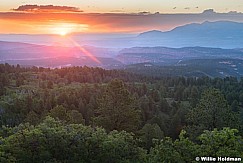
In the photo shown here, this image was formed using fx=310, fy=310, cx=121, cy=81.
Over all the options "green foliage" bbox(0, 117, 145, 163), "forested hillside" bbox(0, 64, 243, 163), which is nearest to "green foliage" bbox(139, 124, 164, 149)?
"forested hillside" bbox(0, 64, 243, 163)

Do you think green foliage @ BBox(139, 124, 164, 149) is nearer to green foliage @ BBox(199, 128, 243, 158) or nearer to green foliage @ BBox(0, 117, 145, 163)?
green foliage @ BBox(0, 117, 145, 163)

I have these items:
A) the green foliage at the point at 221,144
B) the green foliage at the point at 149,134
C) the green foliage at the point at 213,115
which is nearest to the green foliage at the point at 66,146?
the green foliage at the point at 221,144

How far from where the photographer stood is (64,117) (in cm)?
4431

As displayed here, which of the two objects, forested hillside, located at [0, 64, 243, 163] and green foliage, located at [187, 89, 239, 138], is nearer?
forested hillside, located at [0, 64, 243, 163]

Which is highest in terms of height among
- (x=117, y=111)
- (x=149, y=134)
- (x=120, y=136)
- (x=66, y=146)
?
(x=120, y=136)

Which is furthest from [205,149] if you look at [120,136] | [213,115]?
[213,115]

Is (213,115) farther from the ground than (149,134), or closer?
farther from the ground

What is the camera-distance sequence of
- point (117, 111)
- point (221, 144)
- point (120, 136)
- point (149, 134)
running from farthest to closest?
point (149, 134) → point (117, 111) → point (120, 136) → point (221, 144)

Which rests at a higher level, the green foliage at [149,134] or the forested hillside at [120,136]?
the forested hillside at [120,136]

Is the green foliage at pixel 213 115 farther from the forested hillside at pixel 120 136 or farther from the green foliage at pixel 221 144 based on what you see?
the green foliage at pixel 221 144

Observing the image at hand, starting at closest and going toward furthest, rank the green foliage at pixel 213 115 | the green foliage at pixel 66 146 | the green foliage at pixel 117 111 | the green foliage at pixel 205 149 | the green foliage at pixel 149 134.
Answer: the green foliage at pixel 205 149 < the green foliage at pixel 66 146 < the green foliage at pixel 213 115 < the green foliage at pixel 117 111 < the green foliage at pixel 149 134

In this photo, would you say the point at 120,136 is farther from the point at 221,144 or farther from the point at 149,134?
the point at 149,134

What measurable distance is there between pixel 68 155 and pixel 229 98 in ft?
300

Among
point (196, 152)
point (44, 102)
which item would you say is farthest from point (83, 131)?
point (44, 102)
